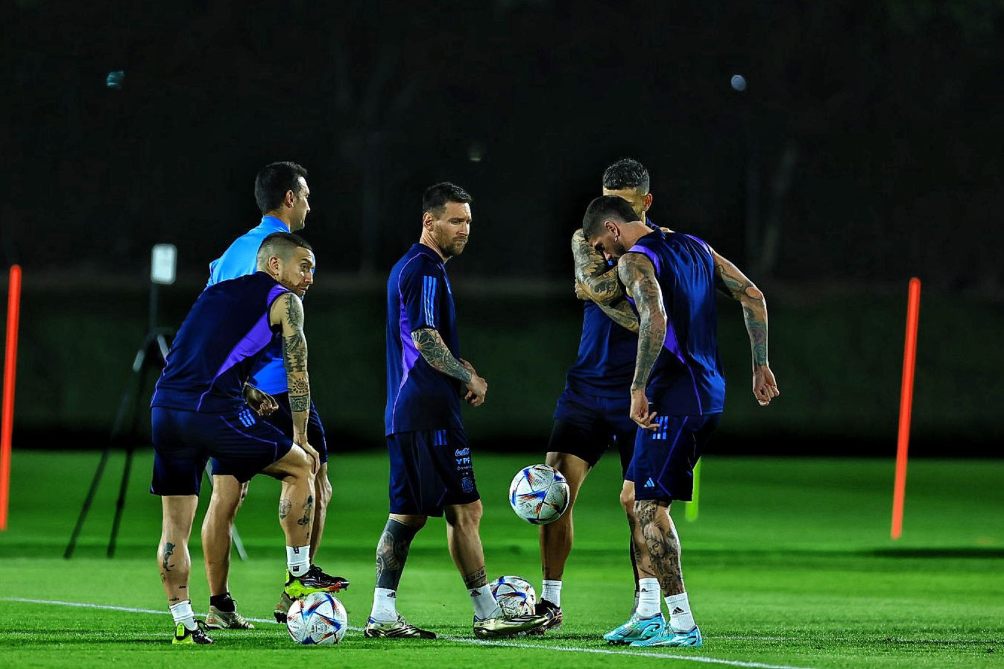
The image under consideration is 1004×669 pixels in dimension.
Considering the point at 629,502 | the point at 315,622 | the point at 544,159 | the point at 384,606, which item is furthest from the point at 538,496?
the point at 544,159

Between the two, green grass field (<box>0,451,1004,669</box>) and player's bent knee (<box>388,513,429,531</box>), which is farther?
player's bent knee (<box>388,513,429,531</box>)

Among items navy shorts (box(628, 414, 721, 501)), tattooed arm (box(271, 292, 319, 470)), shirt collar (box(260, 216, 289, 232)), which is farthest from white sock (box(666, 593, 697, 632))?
shirt collar (box(260, 216, 289, 232))

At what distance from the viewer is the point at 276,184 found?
996 centimetres

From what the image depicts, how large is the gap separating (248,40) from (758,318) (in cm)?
2530

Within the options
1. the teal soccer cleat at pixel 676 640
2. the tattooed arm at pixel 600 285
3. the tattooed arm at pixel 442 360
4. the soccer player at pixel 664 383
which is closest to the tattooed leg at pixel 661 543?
the soccer player at pixel 664 383

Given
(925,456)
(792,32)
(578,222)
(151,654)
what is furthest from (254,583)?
(792,32)

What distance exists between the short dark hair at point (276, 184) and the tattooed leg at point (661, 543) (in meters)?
2.69

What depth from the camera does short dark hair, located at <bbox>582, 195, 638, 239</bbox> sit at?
8906 millimetres

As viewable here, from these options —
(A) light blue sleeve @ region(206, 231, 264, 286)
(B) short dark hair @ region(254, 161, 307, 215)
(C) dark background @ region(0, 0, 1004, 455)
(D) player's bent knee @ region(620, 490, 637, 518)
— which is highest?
(C) dark background @ region(0, 0, 1004, 455)

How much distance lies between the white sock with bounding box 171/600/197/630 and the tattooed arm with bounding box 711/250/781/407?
2921 millimetres

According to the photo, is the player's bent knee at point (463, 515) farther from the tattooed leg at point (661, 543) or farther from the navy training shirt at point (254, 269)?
the navy training shirt at point (254, 269)

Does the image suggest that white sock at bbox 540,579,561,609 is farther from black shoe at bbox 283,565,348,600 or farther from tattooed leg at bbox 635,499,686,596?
black shoe at bbox 283,565,348,600

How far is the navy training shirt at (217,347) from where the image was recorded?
862 cm

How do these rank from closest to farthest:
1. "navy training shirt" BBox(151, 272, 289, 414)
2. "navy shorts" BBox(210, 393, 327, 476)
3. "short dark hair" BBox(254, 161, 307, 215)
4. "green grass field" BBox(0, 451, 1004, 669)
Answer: "green grass field" BBox(0, 451, 1004, 669), "navy training shirt" BBox(151, 272, 289, 414), "navy shorts" BBox(210, 393, 327, 476), "short dark hair" BBox(254, 161, 307, 215)
